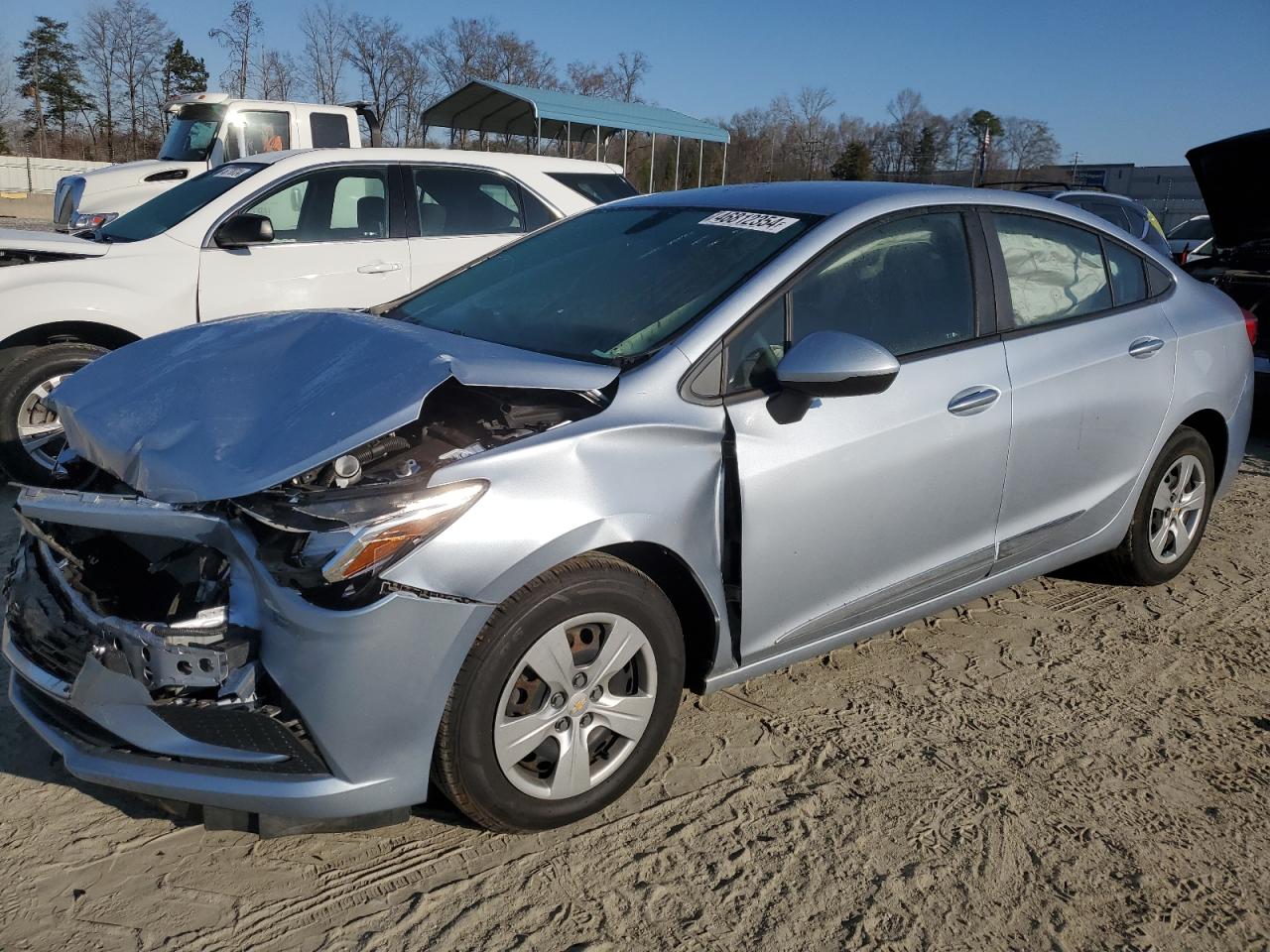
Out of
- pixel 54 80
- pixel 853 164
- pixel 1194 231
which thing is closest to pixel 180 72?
pixel 54 80

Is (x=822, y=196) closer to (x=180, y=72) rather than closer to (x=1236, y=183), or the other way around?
(x=1236, y=183)

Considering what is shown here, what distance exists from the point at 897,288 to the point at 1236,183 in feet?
16.0

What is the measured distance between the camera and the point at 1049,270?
3801mm

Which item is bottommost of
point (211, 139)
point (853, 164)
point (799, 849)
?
point (799, 849)

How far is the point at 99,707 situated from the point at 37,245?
3.94 meters

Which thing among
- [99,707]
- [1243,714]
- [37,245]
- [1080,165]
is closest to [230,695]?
[99,707]

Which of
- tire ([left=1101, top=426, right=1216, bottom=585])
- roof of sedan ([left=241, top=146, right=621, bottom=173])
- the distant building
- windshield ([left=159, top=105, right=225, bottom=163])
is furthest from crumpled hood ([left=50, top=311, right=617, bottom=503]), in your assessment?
the distant building

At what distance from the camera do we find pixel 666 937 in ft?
7.60

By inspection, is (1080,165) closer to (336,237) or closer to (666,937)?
(336,237)

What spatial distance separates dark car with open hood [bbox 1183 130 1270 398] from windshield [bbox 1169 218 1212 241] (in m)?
9.03

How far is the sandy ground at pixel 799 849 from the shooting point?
235cm

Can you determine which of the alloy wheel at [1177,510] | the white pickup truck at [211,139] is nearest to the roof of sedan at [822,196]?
the alloy wheel at [1177,510]

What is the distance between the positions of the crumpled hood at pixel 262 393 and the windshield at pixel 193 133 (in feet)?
35.9

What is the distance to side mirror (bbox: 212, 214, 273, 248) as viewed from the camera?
5816 millimetres
